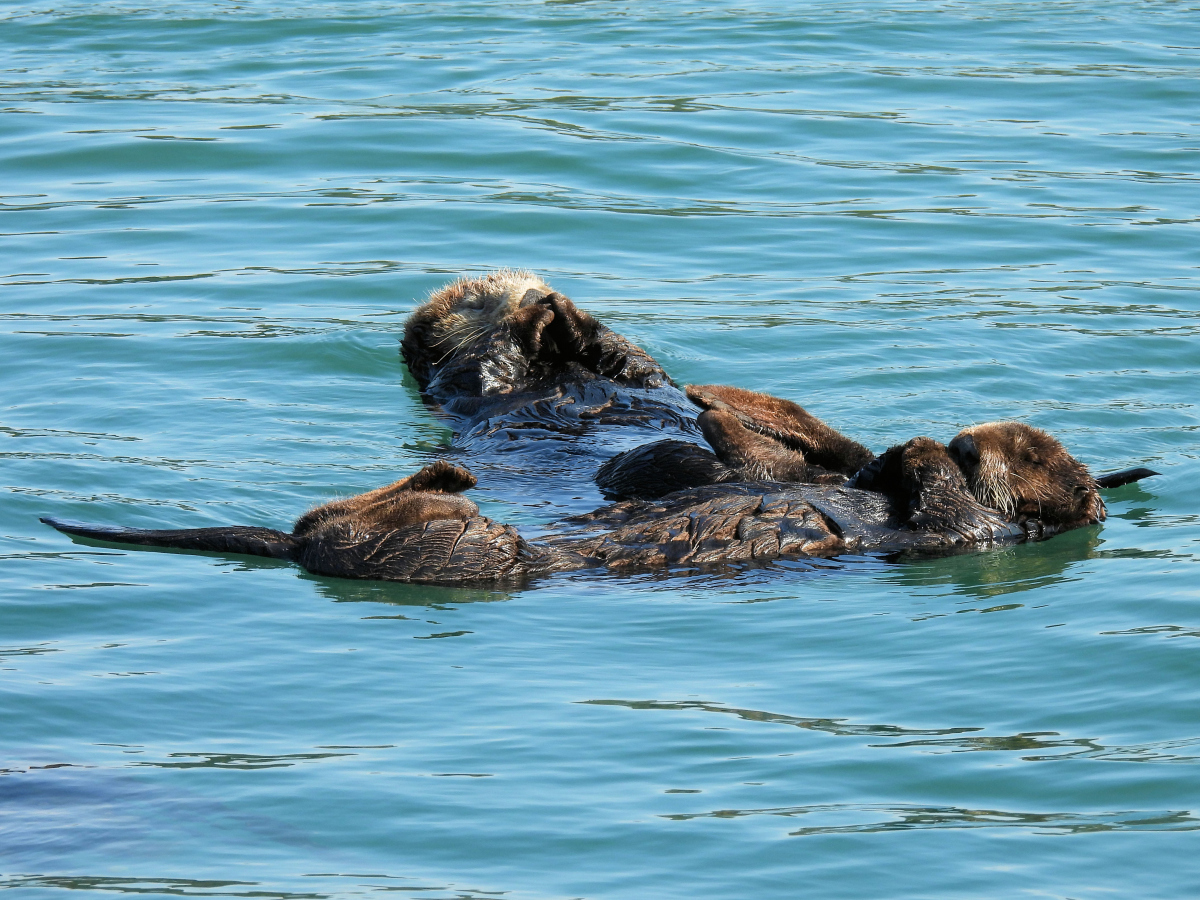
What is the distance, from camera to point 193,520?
17.6 feet

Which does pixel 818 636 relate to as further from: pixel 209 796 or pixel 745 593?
pixel 209 796

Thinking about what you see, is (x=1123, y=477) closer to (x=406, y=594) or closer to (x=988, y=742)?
(x=988, y=742)

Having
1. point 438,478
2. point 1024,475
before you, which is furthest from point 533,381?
point 1024,475

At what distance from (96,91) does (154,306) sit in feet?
15.9

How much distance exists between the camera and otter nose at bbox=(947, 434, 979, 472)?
4867 mm

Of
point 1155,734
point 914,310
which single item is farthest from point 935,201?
point 1155,734

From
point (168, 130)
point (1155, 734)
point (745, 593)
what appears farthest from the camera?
point (168, 130)

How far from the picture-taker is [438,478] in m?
4.72

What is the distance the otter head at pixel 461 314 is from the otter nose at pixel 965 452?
208 centimetres

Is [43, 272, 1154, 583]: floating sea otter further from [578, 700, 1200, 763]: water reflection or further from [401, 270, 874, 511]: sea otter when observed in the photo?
[578, 700, 1200, 763]: water reflection

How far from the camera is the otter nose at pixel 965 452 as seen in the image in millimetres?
4867

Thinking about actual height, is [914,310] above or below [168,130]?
below

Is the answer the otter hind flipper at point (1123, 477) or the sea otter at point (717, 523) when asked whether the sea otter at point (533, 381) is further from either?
the otter hind flipper at point (1123, 477)

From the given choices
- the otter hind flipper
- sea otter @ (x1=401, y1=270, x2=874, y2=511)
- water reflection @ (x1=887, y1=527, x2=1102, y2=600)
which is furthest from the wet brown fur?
the otter hind flipper
